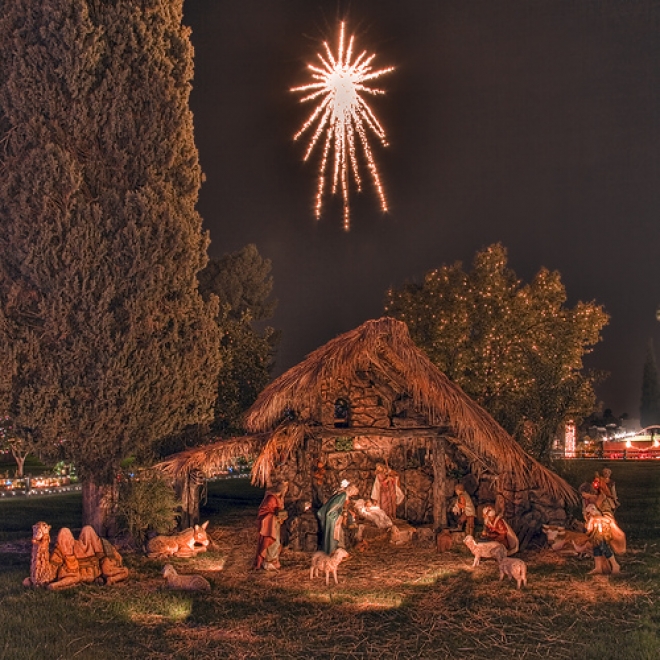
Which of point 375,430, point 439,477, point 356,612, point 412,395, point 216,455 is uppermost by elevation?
point 412,395

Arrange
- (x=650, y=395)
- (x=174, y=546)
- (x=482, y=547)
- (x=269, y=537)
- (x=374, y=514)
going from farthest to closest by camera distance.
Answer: (x=650, y=395) < (x=374, y=514) < (x=174, y=546) < (x=269, y=537) < (x=482, y=547)

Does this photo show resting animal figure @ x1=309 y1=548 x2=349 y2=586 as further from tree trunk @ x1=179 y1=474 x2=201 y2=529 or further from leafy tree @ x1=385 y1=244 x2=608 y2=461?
leafy tree @ x1=385 y1=244 x2=608 y2=461

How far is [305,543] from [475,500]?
184 inches

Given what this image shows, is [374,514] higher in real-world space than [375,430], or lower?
lower

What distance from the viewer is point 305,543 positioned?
1455 cm

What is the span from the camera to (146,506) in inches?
576

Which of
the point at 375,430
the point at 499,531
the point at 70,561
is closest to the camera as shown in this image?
the point at 70,561

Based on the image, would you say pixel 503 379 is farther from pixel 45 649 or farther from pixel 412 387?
pixel 45 649

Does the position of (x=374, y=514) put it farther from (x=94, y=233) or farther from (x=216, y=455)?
(x=94, y=233)

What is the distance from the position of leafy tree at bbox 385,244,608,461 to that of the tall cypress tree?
15837 mm

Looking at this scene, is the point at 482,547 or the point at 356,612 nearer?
the point at 356,612

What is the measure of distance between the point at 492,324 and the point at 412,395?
52.4ft

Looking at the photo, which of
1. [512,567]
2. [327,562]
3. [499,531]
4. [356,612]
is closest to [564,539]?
[499,531]

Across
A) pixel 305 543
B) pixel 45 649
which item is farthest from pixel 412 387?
pixel 45 649
